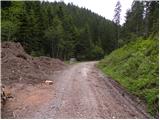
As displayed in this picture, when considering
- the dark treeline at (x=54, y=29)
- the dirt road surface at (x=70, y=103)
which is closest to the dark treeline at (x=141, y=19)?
the dark treeline at (x=54, y=29)

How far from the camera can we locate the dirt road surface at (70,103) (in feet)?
34.6

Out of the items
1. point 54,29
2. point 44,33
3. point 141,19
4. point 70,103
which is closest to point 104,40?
point 141,19

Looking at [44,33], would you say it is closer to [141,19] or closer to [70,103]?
[141,19]

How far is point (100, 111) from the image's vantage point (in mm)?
10883

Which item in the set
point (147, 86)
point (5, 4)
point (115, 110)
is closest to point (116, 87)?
point (147, 86)

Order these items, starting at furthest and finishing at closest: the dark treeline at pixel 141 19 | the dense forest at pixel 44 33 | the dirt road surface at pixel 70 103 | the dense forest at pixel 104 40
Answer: the dark treeline at pixel 141 19
the dense forest at pixel 44 33
the dense forest at pixel 104 40
the dirt road surface at pixel 70 103

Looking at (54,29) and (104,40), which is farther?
(104,40)

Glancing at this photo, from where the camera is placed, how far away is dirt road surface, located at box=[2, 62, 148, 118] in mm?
10531

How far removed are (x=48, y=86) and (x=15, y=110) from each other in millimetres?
5383

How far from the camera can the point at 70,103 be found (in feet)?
39.1

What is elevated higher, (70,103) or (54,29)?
(54,29)

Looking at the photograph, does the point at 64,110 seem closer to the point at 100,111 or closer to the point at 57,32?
the point at 100,111

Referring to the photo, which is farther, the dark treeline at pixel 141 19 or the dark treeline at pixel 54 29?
the dark treeline at pixel 141 19

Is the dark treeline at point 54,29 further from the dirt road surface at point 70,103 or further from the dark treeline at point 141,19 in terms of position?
the dirt road surface at point 70,103
